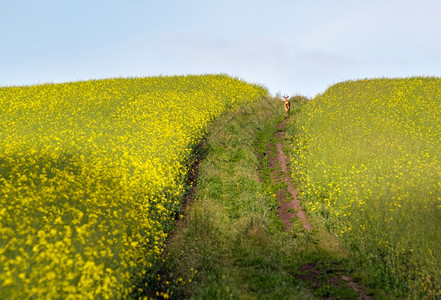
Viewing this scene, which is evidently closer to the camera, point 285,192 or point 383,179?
point 383,179

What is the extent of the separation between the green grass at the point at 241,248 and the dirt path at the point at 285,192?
379 mm

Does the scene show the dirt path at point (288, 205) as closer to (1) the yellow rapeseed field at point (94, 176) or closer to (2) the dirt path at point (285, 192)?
(2) the dirt path at point (285, 192)

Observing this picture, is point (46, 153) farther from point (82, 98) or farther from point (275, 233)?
point (82, 98)

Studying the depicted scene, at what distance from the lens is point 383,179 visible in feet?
47.9

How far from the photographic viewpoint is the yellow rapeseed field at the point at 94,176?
324 inches

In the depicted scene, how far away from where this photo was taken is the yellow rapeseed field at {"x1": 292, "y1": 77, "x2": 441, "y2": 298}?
10.8 meters

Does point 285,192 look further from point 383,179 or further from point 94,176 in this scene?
point 94,176

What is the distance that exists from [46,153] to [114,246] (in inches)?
342

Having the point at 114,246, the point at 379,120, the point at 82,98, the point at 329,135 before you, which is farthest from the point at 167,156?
the point at 82,98

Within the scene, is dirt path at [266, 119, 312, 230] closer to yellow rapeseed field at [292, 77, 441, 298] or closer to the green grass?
the green grass

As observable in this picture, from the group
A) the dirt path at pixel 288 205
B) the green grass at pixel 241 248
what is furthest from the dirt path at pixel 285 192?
the green grass at pixel 241 248

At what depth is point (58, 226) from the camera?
9.91 metres

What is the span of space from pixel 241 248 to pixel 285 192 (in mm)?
5935

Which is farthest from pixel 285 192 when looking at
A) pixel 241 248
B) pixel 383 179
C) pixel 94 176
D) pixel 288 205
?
pixel 94 176
